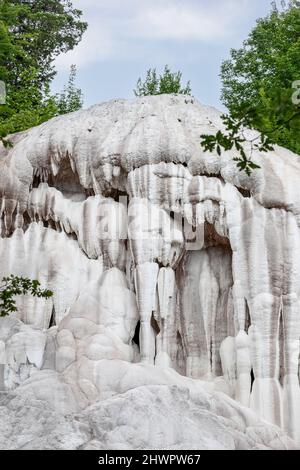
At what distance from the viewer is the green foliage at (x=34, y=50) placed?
25.7 meters

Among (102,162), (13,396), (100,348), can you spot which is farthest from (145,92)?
(13,396)

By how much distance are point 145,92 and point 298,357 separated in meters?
17.0

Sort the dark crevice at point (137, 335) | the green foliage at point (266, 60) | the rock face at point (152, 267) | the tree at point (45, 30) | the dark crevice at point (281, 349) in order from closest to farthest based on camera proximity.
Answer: the rock face at point (152, 267) < the dark crevice at point (281, 349) < the dark crevice at point (137, 335) < the green foliage at point (266, 60) < the tree at point (45, 30)

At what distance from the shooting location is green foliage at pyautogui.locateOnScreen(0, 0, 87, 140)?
2572cm

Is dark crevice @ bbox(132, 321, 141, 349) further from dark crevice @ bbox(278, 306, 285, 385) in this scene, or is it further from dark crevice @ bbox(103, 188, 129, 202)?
dark crevice @ bbox(278, 306, 285, 385)

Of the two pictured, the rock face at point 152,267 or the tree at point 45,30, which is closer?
the rock face at point 152,267

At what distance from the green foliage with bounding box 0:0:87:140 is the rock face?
26.9ft

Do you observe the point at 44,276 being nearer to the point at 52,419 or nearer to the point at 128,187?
the point at 128,187

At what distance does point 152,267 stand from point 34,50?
17.3 metres

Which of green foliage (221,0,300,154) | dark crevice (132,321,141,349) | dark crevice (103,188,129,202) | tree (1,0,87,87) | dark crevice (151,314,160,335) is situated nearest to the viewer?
dark crevice (151,314,160,335)

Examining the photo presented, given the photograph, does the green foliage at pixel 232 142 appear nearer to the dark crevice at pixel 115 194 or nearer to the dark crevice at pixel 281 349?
the dark crevice at pixel 281 349

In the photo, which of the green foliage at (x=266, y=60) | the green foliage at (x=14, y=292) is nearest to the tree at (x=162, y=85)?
the green foliage at (x=266, y=60)

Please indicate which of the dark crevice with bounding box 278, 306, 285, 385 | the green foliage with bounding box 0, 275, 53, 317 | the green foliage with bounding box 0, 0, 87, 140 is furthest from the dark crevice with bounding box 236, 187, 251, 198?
the green foliage with bounding box 0, 0, 87, 140

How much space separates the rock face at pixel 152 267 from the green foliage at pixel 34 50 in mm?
8207
